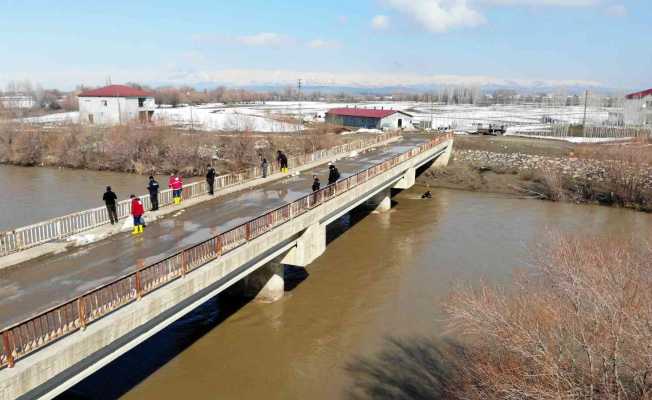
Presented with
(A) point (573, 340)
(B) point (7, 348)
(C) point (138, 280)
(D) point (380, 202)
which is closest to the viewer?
(B) point (7, 348)

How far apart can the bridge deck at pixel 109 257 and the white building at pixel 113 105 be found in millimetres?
57121

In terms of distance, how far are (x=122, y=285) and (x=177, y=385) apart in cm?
441

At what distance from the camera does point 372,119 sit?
2721 inches

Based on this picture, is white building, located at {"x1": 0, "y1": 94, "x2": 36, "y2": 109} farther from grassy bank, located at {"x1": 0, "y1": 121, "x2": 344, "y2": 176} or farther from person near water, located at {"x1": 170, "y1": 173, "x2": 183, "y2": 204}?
person near water, located at {"x1": 170, "y1": 173, "x2": 183, "y2": 204}

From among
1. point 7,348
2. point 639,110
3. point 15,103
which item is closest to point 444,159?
point 639,110

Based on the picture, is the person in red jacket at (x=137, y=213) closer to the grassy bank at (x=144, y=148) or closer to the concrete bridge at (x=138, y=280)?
the concrete bridge at (x=138, y=280)

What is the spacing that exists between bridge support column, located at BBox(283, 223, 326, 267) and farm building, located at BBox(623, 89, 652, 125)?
6425 centimetres

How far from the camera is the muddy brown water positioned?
30.7 m

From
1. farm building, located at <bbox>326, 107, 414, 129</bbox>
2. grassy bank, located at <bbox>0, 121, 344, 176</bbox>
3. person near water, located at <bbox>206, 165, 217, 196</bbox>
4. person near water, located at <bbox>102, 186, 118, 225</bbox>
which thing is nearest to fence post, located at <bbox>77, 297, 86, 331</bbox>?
person near water, located at <bbox>102, 186, 118, 225</bbox>

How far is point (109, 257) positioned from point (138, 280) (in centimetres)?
373

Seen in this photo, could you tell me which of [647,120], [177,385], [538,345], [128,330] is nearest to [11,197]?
[177,385]

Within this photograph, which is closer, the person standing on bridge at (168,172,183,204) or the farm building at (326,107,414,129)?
the person standing on bridge at (168,172,183,204)

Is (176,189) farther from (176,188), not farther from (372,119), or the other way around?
(372,119)

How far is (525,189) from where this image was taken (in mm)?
41594
